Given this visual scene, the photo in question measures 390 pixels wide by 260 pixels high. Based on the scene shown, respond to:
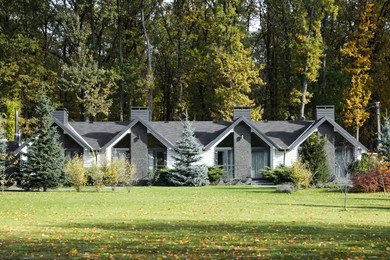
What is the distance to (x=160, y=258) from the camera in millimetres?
10812

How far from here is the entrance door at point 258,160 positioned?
43875 millimetres

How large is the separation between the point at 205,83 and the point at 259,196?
25467 millimetres

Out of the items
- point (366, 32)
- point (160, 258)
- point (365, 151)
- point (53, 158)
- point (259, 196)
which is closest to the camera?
point (160, 258)

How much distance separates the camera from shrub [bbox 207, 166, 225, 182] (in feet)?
135

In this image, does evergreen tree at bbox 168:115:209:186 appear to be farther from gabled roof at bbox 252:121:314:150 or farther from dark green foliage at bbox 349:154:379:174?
dark green foliage at bbox 349:154:379:174

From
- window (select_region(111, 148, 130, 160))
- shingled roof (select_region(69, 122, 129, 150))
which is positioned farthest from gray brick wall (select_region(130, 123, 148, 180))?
shingled roof (select_region(69, 122, 129, 150))

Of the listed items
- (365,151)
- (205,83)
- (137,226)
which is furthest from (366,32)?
(137,226)

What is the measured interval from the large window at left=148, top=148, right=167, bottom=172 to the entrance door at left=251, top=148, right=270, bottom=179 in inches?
248

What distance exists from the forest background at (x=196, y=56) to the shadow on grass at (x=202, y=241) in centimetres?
3249

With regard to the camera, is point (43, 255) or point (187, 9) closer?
point (43, 255)

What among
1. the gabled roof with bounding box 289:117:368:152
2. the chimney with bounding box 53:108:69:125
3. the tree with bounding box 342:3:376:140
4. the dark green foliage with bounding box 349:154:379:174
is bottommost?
the dark green foliage with bounding box 349:154:379:174

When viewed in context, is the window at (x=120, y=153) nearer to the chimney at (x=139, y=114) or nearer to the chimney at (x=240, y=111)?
the chimney at (x=139, y=114)

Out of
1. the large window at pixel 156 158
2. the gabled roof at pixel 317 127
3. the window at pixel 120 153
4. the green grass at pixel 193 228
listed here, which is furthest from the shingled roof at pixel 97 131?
the green grass at pixel 193 228

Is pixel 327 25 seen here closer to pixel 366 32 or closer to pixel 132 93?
pixel 366 32
